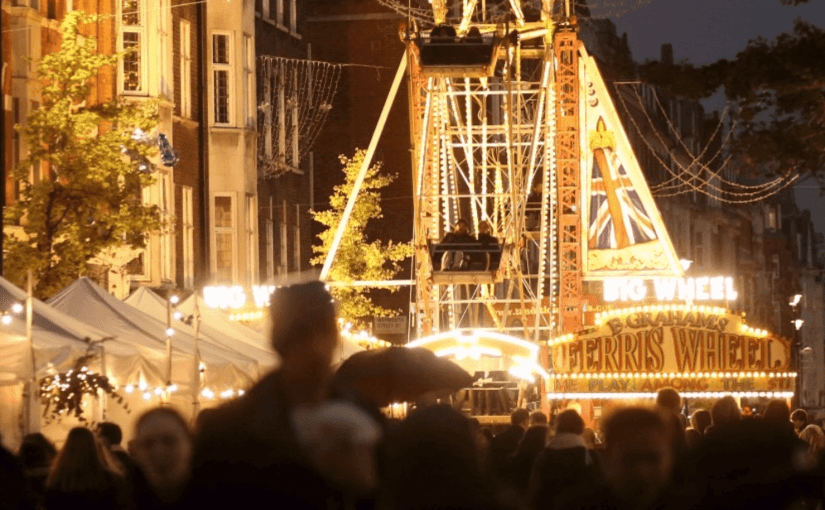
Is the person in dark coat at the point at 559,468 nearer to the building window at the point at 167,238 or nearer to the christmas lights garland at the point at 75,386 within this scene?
the christmas lights garland at the point at 75,386

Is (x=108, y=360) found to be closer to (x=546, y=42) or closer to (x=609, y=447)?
(x=609, y=447)

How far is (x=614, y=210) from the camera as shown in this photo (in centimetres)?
3462

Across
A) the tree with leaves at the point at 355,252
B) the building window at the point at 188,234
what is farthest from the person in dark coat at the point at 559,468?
the tree with leaves at the point at 355,252

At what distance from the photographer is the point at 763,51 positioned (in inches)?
891

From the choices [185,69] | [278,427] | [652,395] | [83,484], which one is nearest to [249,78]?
[185,69]

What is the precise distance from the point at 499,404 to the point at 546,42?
987 centimetres

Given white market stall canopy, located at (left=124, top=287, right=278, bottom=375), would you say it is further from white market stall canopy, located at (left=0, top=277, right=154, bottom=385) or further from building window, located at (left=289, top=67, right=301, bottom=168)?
building window, located at (left=289, top=67, right=301, bottom=168)

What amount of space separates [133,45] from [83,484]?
2702 centimetres

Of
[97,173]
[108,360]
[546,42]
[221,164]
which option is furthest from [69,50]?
[221,164]

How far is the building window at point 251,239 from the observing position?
40.8 m

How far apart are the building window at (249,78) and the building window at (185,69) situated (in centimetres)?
193

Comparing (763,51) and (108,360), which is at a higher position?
(763,51)

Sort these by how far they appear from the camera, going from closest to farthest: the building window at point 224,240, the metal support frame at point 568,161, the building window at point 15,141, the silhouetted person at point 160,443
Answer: the silhouetted person at point 160,443
the building window at point 15,141
the metal support frame at point 568,161
the building window at point 224,240

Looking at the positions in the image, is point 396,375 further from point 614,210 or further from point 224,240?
point 224,240
